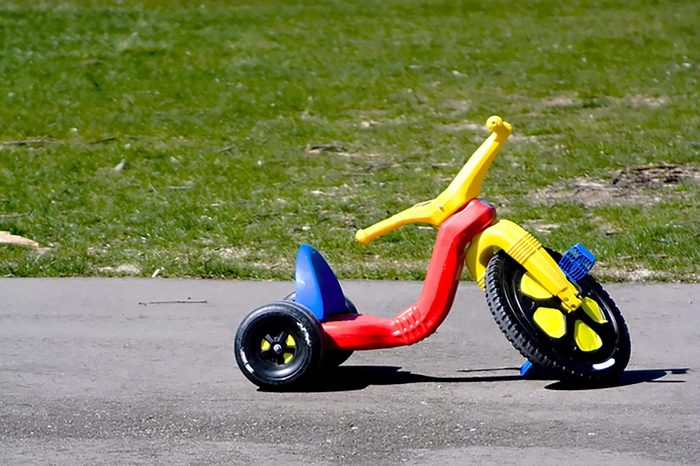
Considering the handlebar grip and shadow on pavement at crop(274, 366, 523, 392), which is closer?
the handlebar grip

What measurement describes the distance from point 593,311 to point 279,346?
148 cm

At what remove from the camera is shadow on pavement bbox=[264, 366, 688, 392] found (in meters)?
6.31

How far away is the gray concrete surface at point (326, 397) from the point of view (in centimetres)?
546

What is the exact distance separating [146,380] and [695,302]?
3315 millimetres

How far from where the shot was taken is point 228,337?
7.26 meters

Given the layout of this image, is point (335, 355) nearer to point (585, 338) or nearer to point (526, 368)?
point (526, 368)

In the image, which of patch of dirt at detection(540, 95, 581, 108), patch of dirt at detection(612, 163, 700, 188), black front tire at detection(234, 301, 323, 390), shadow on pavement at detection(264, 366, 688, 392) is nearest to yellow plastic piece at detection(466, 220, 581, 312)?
shadow on pavement at detection(264, 366, 688, 392)

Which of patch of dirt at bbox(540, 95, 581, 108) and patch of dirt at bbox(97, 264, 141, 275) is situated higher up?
patch of dirt at bbox(540, 95, 581, 108)

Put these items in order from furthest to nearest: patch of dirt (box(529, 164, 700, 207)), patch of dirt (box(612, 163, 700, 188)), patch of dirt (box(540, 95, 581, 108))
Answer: patch of dirt (box(540, 95, 581, 108))
patch of dirt (box(612, 163, 700, 188))
patch of dirt (box(529, 164, 700, 207))

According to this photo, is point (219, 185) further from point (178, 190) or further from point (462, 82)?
point (462, 82)

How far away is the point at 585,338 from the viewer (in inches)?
242

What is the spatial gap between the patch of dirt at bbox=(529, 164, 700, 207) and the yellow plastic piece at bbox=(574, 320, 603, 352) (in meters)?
4.29

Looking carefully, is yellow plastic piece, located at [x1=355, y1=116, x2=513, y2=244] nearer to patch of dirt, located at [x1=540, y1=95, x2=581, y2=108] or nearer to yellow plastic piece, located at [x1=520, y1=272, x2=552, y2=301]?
yellow plastic piece, located at [x1=520, y1=272, x2=552, y2=301]

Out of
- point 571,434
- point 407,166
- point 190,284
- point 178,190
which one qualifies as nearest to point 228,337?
point 190,284
